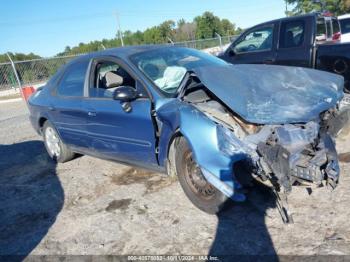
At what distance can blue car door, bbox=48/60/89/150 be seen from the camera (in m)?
5.05

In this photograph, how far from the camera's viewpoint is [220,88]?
3.59 meters

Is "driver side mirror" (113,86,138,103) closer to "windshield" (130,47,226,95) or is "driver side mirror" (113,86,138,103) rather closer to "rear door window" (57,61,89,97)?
"windshield" (130,47,226,95)

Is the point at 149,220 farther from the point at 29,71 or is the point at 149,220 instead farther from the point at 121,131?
the point at 29,71

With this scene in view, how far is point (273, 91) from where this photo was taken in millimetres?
3650

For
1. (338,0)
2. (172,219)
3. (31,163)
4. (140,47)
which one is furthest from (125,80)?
(338,0)

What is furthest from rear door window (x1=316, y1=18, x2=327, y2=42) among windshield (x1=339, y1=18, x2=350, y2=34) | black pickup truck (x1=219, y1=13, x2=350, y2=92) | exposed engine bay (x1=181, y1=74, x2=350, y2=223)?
exposed engine bay (x1=181, y1=74, x2=350, y2=223)

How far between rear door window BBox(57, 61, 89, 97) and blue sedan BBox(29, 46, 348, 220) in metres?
0.02

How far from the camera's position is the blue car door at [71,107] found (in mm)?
5050

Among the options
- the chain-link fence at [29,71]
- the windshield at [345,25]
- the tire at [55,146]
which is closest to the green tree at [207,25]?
the chain-link fence at [29,71]

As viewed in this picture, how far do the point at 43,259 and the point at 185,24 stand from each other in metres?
73.8

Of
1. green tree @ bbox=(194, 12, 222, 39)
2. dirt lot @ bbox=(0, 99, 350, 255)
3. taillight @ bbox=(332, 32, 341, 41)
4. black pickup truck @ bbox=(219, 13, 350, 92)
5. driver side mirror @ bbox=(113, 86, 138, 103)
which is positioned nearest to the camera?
dirt lot @ bbox=(0, 99, 350, 255)

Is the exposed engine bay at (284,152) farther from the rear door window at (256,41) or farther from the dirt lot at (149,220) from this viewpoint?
the rear door window at (256,41)

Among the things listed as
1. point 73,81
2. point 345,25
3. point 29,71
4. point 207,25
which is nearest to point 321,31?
point 345,25

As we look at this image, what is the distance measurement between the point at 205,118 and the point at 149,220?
3.77 feet
